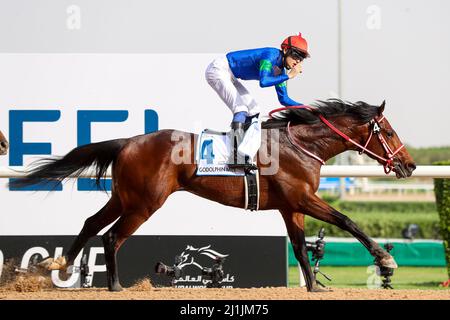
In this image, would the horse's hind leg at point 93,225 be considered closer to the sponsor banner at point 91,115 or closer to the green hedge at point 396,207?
the sponsor banner at point 91,115

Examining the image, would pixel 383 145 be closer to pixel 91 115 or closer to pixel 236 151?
pixel 236 151

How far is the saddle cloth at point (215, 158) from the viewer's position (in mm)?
5859

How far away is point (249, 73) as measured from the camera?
598cm

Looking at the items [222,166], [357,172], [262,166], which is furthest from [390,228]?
[222,166]

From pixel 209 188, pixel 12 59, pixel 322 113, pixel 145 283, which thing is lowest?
pixel 145 283

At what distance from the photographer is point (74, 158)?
620 cm

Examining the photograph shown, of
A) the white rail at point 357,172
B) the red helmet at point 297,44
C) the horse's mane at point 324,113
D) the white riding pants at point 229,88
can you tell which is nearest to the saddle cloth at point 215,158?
the white riding pants at point 229,88

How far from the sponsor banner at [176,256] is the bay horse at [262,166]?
93cm

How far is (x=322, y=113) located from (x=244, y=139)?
74 cm

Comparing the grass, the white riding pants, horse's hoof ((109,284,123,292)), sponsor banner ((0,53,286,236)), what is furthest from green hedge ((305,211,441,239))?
horse's hoof ((109,284,123,292))

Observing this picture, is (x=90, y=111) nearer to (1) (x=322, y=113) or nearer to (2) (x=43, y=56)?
(2) (x=43, y=56)

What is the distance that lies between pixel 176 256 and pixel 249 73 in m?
1.79

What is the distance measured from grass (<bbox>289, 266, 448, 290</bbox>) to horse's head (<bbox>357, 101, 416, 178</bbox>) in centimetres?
398
